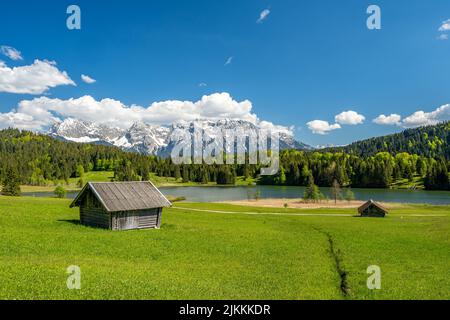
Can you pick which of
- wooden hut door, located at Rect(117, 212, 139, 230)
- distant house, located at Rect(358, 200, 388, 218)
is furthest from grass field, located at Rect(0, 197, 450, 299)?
distant house, located at Rect(358, 200, 388, 218)

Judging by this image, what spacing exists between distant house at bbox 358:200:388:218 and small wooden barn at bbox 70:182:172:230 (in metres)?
45.6

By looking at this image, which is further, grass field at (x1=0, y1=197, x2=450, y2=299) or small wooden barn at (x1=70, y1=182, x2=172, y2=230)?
small wooden barn at (x1=70, y1=182, x2=172, y2=230)

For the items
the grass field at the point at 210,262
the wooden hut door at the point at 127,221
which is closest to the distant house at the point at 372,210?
the grass field at the point at 210,262

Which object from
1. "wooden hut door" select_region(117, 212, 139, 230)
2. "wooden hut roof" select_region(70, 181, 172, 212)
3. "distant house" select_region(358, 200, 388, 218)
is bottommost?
"distant house" select_region(358, 200, 388, 218)

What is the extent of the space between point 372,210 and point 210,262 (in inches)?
2129

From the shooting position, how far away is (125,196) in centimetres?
3856

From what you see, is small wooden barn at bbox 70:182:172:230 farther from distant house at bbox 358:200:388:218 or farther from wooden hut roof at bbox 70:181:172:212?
distant house at bbox 358:200:388:218

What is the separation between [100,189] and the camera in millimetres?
38000

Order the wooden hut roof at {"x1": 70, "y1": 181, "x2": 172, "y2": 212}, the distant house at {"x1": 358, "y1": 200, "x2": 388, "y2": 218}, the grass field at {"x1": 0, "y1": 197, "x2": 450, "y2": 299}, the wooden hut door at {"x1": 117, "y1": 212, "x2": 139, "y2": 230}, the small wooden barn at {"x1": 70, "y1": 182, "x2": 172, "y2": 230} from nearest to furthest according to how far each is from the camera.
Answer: the grass field at {"x1": 0, "y1": 197, "x2": 450, "y2": 299} → the wooden hut roof at {"x1": 70, "y1": 181, "x2": 172, "y2": 212} → the small wooden barn at {"x1": 70, "y1": 182, "x2": 172, "y2": 230} → the wooden hut door at {"x1": 117, "y1": 212, "x2": 139, "y2": 230} → the distant house at {"x1": 358, "y1": 200, "x2": 388, "y2": 218}

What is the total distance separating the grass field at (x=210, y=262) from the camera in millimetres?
17266

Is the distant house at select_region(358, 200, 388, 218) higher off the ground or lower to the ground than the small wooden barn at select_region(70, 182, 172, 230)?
lower

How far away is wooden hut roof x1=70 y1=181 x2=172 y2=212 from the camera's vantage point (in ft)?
→ 121

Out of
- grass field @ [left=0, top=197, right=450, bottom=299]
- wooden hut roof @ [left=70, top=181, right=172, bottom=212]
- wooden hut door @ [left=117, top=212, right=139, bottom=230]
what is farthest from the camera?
wooden hut door @ [left=117, top=212, right=139, bottom=230]
